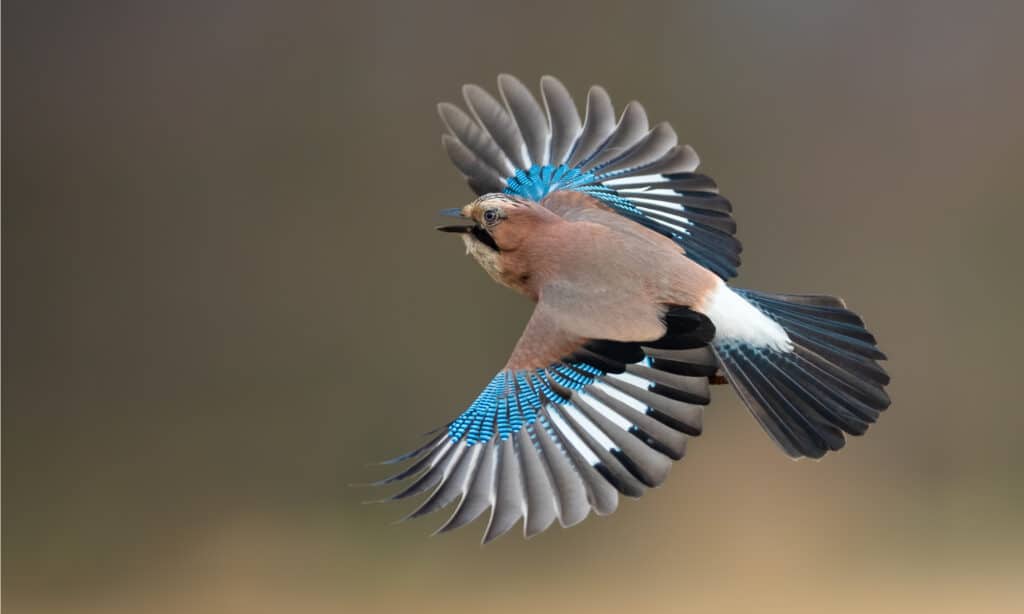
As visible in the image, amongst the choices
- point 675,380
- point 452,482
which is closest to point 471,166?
point 675,380

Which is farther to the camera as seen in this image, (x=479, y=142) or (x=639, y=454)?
(x=479, y=142)

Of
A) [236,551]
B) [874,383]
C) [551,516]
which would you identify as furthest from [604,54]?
[551,516]

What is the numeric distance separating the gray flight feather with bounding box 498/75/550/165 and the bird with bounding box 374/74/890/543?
0.23 metres

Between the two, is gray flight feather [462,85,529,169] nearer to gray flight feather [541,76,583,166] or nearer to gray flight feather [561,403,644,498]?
gray flight feather [541,76,583,166]

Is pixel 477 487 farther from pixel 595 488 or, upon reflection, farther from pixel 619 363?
pixel 619 363

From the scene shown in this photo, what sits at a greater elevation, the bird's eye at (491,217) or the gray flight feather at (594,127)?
the gray flight feather at (594,127)

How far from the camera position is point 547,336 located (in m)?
3.11

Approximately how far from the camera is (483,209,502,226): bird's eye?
3393 mm

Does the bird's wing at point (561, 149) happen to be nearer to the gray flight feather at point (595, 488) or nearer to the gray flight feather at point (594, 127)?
the gray flight feather at point (594, 127)

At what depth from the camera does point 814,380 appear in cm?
319

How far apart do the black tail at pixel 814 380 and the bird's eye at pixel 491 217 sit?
0.60m

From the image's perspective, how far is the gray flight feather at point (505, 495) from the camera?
280 cm

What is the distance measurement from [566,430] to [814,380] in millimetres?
611

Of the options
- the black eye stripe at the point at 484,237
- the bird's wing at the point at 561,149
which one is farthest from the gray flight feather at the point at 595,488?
the bird's wing at the point at 561,149
